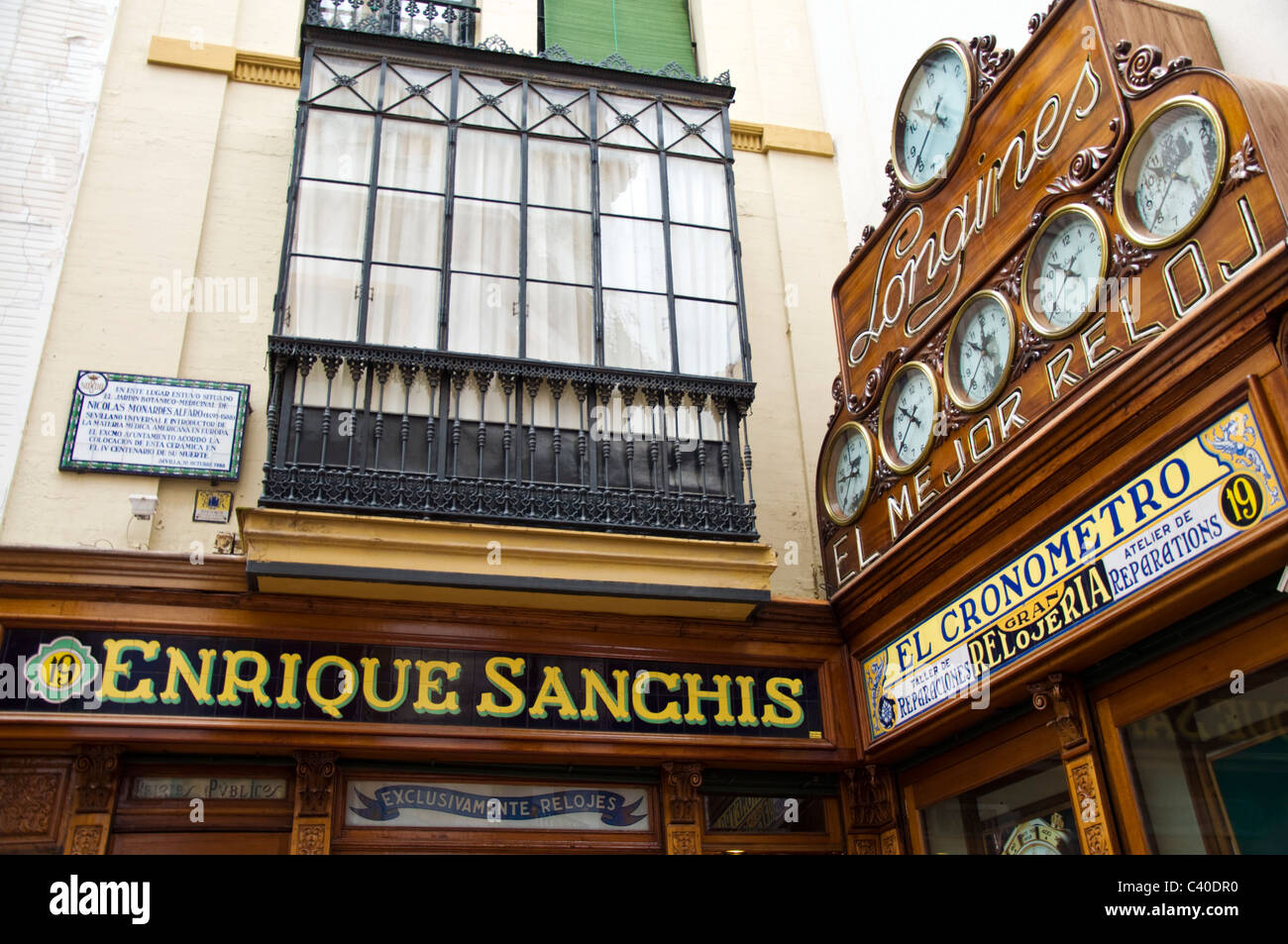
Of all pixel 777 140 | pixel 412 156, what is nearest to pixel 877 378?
pixel 412 156

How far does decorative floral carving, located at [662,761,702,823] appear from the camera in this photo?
7.88 meters

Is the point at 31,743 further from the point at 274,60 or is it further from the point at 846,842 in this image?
the point at 274,60

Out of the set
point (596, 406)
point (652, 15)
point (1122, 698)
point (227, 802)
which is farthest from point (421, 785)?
point (652, 15)

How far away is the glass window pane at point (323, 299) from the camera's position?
7992 mm

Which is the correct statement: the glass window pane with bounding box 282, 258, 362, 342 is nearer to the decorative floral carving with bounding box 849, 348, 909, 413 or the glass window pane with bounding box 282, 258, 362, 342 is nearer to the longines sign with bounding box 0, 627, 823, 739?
the longines sign with bounding box 0, 627, 823, 739

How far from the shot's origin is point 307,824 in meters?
7.21

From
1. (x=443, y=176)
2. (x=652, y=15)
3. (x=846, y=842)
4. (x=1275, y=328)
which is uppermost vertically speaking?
(x=652, y=15)

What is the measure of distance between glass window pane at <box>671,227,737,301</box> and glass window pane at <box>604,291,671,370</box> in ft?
1.17

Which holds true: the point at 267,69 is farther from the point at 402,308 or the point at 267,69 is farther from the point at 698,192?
the point at 698,192

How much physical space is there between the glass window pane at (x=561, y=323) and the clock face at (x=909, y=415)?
2.28m

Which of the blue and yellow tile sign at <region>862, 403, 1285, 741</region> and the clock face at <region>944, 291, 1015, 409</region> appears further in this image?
the clock face at <region>944, 291, 1015, 409</region>

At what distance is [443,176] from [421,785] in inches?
186

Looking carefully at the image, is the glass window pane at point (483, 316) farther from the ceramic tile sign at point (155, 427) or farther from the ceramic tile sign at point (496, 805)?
the ceramic tile sign at point (496, 805)

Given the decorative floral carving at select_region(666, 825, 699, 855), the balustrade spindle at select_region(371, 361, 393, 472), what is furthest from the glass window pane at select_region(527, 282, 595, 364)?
the decorative floral carving at select_region(666, 825, 699, 855)
